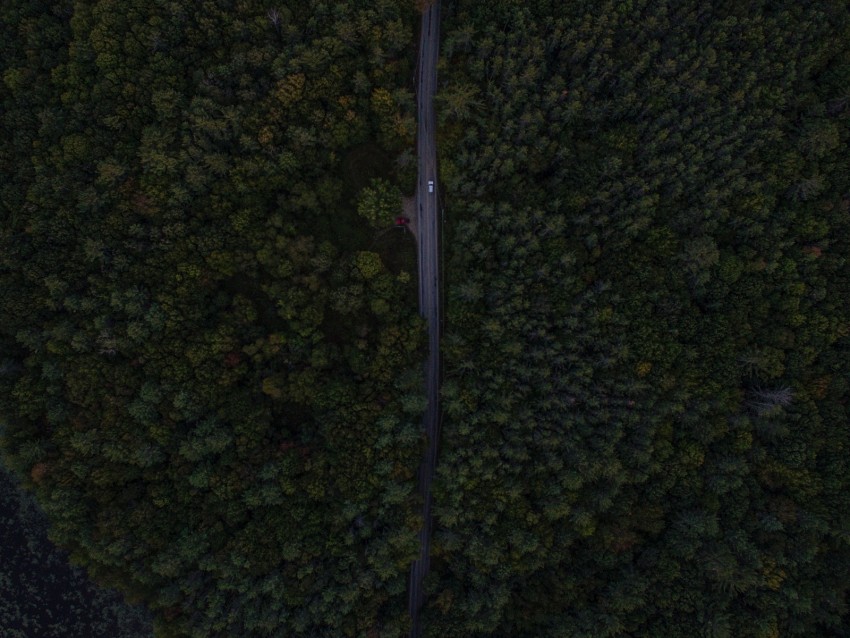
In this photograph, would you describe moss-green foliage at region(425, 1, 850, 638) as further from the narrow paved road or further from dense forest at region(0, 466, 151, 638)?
dense forest at region(0, 466, 151, 638)

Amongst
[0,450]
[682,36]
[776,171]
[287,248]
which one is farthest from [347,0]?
[0,450]

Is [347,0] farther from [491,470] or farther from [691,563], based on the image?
[691,563]

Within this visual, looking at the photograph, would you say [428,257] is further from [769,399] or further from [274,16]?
[769,399]

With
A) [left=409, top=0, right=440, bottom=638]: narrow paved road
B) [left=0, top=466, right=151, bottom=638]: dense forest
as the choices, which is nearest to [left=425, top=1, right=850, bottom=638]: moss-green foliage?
[left=409, top=0, right=440, bottom=638]: narrow paved road

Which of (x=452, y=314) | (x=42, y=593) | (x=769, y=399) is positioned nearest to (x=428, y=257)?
(x=452, y=314)

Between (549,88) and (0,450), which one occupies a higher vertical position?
(549,88)
